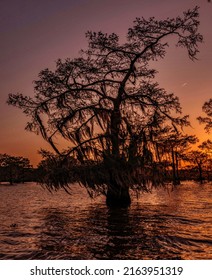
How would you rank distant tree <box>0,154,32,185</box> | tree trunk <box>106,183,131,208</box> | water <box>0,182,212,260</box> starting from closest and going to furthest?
1. water <box>0,182,212,260</box>
2. tree trunk <box>106,183,131,208</box>
3. distant tree <box>0,154,32,185</box>

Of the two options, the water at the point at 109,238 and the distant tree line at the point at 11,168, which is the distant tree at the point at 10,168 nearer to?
the distant tree line at the point at 11,168

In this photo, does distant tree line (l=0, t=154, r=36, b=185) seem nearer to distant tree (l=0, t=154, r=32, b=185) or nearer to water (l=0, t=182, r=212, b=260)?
distant tree (l=0, t=154, r=32, b=185)

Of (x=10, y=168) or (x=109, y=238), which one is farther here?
(x=10, y=168)

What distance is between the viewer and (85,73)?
22188 millimetres

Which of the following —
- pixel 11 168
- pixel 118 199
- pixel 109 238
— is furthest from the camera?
pixel 11 168

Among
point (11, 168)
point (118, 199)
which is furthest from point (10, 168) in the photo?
point (118, 199)

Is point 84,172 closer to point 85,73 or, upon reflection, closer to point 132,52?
point 85,73

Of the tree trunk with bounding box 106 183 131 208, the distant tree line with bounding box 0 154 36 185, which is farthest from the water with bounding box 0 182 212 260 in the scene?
the distant tree line with bounding box 0 154 36 185

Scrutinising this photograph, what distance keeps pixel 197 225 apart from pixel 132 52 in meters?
12.5

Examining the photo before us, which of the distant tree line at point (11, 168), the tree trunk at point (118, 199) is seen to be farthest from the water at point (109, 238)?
the distant tree line at point (11, 168)

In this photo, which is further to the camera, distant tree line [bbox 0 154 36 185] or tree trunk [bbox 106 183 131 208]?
distant tree line [bbox 0 154 36 185]

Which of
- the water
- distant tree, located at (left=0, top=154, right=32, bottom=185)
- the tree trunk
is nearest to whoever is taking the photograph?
the water

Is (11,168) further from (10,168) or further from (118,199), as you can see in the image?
(118,199)
